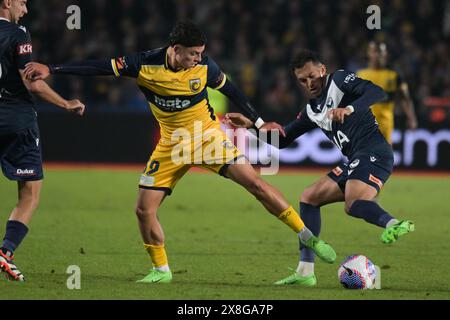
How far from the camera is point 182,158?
782 cm

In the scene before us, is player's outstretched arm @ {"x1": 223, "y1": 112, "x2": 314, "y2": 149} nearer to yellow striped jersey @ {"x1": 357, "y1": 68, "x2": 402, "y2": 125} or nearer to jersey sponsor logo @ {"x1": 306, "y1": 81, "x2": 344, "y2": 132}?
jersey sponsor logo @ {"x1": 306, "y1": 81, "x2": 344, "y2": 132}

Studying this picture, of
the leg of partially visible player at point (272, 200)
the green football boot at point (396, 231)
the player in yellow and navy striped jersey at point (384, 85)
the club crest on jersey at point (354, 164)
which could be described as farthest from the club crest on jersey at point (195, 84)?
the player in yellow and navy striped jersey at point (384, 85)

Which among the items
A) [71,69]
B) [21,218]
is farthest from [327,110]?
[21,218]

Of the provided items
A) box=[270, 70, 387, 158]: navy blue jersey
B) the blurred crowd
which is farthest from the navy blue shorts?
the blurred crowd

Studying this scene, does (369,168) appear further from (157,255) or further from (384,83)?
(384,83)

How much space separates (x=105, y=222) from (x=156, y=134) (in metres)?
6.79

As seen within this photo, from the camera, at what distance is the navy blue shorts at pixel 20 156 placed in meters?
7.51

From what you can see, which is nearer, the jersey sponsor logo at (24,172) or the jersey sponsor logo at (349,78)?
the jersey sponsor logo at (24,172)

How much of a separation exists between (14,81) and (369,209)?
10.1 ft

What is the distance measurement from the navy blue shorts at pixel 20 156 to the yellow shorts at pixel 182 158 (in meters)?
0.93

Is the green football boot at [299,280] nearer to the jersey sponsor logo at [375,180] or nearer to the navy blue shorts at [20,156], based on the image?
the jersey sponsor logo at [375,180]

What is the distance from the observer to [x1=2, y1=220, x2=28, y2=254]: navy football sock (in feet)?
24.3

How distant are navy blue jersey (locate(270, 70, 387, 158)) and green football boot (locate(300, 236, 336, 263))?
0.91 meters
